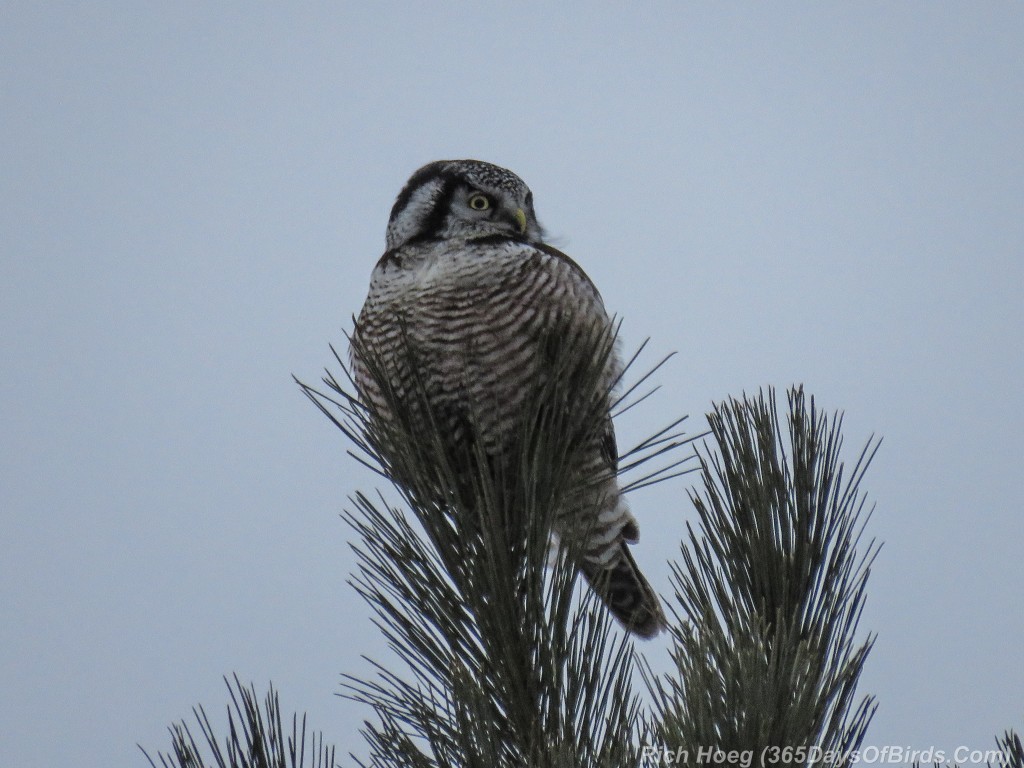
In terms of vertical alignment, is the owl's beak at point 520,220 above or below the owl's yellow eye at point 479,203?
below

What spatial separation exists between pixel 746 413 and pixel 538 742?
74 centimetres

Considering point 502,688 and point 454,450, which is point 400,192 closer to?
point 454,450

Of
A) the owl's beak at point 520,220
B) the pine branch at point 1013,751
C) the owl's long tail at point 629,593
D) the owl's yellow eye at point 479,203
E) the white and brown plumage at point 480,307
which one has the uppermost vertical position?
the owl's yellow eye at point 479,203

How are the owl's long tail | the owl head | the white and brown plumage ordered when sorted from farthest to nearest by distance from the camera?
the owl head, the owl's long tail, the white and brown plumage

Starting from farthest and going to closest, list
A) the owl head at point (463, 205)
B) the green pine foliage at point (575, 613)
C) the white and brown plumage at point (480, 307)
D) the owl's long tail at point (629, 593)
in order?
the owl head at point (463, 205)
the owl's long tail at point (629, 593)
the white and brown plumage at point (480, 307)
the green pine foliage at point (575, 613)

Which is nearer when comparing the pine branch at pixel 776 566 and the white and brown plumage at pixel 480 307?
the pine branch at pixel 776 566

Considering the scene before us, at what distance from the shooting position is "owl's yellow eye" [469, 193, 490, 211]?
157 inches

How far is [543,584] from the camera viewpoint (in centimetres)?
157

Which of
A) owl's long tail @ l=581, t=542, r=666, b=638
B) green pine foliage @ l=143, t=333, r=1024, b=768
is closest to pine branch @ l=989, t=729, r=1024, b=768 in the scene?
green pine foliage @ l=143, t=333, r=1024, b=768

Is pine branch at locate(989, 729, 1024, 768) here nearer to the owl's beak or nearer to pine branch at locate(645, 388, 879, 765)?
pine branch at locate(645, 388, 879, 765)

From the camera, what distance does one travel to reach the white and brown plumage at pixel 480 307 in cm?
312

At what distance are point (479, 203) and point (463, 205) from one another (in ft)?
0.21

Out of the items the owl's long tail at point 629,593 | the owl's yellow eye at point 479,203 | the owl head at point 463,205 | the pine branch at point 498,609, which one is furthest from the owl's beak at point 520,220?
the pine branch at point 498,609

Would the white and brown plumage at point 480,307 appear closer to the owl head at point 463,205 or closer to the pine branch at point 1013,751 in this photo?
the owl head at point 463,205
